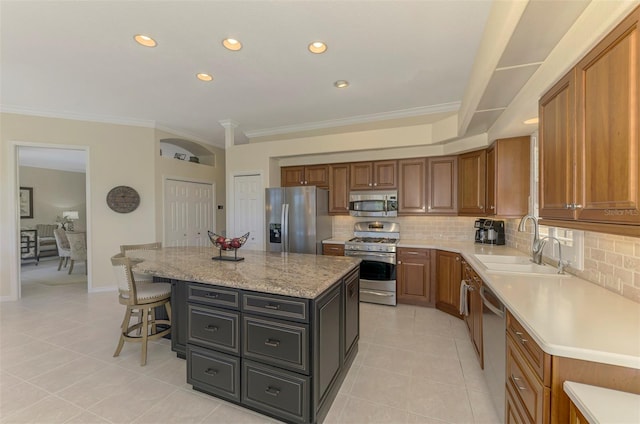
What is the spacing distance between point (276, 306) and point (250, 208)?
10.8ft

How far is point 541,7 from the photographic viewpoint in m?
1.29

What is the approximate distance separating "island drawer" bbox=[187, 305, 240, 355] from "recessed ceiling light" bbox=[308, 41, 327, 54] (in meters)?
2.40

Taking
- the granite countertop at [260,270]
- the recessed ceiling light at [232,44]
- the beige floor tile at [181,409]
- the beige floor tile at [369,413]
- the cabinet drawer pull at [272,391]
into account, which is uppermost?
the recessed ceiling light at [232,44]

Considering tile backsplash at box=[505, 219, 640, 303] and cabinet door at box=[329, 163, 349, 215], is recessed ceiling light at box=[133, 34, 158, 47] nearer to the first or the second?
cabinet door at box=[329, 163, 349, 215]

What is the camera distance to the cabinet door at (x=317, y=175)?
464cm

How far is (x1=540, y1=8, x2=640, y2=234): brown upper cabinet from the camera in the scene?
106 cm

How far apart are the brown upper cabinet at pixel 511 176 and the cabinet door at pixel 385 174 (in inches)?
57.1

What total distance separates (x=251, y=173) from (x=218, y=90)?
Result: 5.18 feet

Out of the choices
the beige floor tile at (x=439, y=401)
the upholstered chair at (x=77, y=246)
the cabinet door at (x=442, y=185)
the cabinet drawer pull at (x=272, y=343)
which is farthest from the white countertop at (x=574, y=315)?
the upholstered chair at (x=77, y=246)

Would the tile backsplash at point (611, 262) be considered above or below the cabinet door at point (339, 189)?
below

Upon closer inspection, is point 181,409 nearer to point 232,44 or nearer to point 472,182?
point 232,44

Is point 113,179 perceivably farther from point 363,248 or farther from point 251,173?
point 363,248

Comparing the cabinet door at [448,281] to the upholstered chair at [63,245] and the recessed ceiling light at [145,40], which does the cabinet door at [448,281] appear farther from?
the upholstered chair at [63,245]

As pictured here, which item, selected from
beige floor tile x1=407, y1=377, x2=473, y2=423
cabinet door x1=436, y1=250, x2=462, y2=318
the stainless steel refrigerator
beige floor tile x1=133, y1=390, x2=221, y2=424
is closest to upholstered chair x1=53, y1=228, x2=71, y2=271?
the stainless steel refrigerator
